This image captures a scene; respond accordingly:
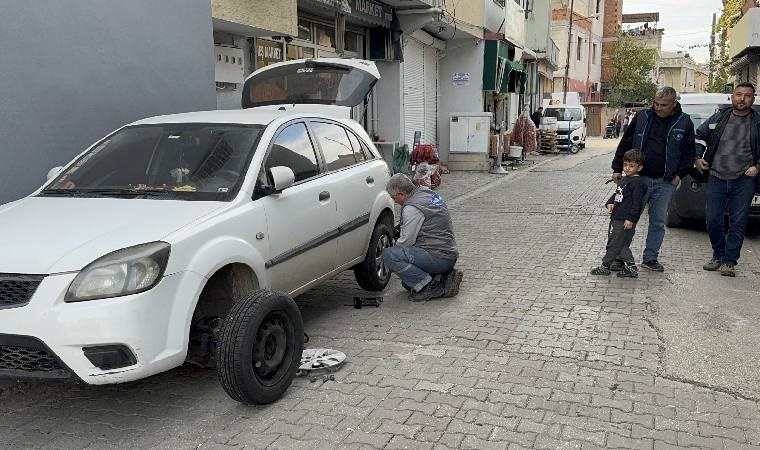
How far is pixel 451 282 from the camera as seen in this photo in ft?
20.2

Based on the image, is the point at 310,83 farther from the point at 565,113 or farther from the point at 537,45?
the point at 537,45

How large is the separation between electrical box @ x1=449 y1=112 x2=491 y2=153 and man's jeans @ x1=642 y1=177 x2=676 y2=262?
1153 cm

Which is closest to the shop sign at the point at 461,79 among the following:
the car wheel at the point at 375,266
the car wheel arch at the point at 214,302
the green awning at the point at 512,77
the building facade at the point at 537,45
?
the green awning at the point at 512,77

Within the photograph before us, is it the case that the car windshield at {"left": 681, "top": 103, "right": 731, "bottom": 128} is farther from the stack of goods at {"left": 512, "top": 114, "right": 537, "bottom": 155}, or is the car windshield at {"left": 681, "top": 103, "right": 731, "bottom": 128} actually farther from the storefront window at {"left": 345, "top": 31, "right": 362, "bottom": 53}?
the stack of goods at {"left": 512, "top": 114, "right": 537, "bottom": 155}

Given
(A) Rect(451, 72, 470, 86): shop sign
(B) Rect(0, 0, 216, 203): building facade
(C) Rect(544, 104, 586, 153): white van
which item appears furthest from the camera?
(C) Rect(544, 104, 586, 153): white van

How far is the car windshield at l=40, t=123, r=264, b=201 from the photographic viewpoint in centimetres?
432

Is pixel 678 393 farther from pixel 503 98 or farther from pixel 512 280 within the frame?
pixel 503 98

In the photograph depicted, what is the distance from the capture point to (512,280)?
22.0 feet

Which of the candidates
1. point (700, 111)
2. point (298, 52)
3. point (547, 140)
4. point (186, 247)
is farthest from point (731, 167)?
point (547, 140)

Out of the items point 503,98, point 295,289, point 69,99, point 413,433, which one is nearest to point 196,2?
point 69,99

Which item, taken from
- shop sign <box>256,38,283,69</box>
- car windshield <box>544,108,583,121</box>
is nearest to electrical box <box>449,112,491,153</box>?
shop sign <box>256,38,283,69</box>

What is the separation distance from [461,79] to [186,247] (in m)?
17.3

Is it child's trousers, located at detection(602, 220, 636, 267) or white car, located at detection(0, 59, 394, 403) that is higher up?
white car, located at detection(0, 59, 394, 403)

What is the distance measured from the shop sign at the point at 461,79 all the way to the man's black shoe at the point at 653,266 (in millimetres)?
13589
